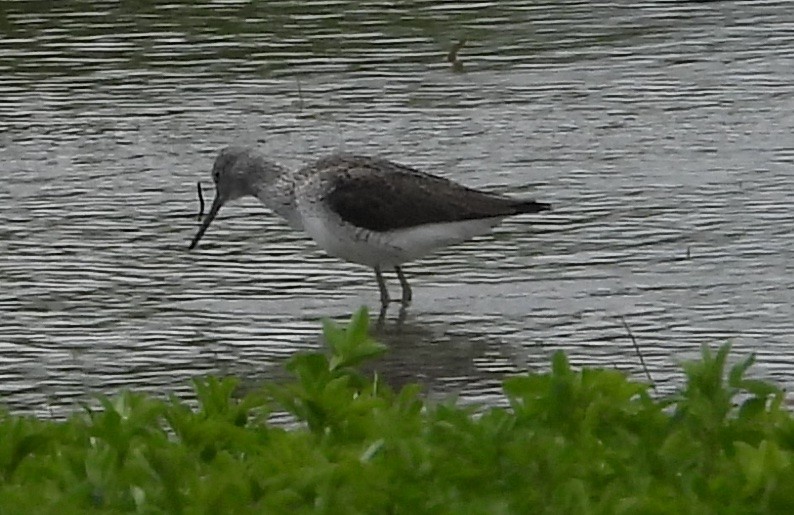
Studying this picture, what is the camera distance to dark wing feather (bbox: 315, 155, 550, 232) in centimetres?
870

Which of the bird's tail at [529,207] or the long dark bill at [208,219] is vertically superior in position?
the bird's tail at [529,207]

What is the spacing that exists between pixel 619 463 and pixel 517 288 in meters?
4.55

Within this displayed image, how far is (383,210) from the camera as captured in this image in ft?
28.9

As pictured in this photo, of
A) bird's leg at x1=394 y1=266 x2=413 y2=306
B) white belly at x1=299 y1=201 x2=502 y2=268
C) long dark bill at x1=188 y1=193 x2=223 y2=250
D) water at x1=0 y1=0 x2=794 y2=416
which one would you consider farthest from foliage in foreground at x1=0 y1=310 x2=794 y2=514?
long dark bill at x1=188 y1=193 x2=223 y2=250

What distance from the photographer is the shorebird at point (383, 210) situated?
8.66 metres

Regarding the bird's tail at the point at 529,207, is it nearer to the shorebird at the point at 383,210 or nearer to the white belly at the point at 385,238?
the shorebird at the point at 383,210

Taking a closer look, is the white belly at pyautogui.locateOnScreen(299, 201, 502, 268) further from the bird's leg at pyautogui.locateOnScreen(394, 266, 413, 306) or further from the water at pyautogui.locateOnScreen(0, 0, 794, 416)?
the water at pyautogui.locateOnScreen(0, 0, 794, 416)

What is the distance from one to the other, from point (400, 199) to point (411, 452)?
4.96 metres

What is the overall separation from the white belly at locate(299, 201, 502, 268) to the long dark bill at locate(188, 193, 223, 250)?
64cm

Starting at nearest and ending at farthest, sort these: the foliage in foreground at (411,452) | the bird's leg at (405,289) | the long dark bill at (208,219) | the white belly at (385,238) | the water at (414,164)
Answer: the foliage in foreground at (411,452) → the water at (414,164) → the bird's leg at (405,289) → the white belly at (385,238) → the long dark bill at (208,219)

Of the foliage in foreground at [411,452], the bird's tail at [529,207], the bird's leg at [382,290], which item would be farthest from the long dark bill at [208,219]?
the foliage in foreground at [411,452]

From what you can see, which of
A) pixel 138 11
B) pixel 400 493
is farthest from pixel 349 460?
pixel 138 11

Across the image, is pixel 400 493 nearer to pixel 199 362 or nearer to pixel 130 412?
pixel 130 412

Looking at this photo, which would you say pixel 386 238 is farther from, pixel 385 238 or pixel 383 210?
pixel 383 210
